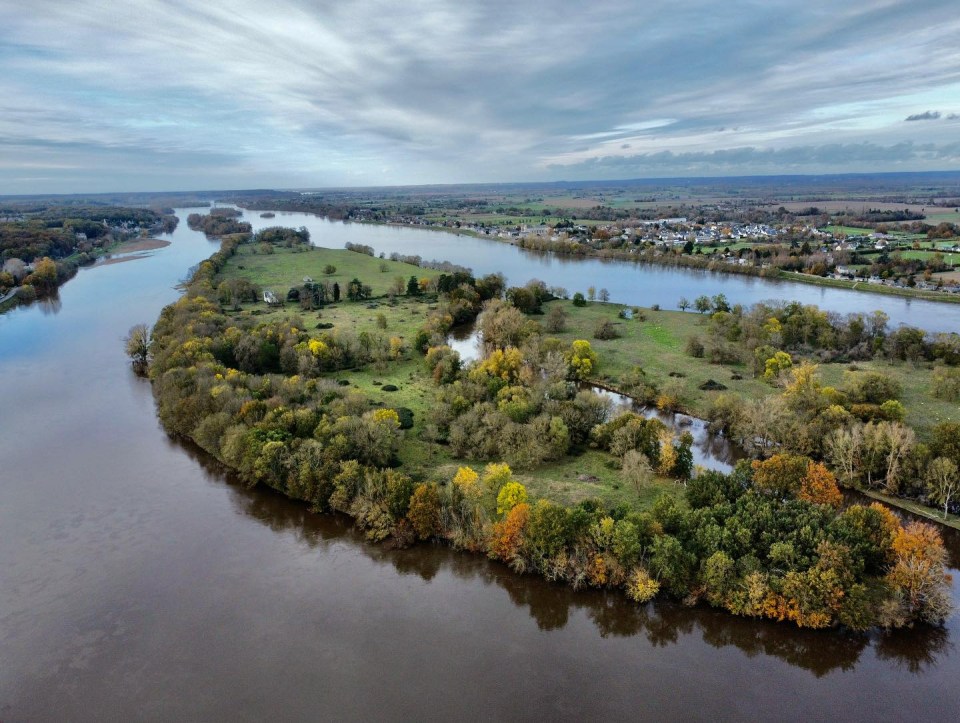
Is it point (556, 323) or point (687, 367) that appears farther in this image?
point (556, 323)

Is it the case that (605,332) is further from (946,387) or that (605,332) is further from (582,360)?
(946,387)

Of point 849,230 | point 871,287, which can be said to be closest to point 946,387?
point 871,287

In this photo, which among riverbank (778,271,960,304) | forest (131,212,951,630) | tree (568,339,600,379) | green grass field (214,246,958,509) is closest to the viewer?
forest (131,212,951,630)

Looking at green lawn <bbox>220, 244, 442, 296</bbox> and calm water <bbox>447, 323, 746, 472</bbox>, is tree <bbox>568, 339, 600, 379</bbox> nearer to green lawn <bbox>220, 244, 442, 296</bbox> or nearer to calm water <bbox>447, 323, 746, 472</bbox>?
calm water <bbox>447, 323, 746, 472</bbox>

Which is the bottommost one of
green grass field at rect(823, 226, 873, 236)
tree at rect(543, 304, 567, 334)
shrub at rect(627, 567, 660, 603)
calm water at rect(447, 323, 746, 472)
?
calm water at rect(447, 323, 746, 472)

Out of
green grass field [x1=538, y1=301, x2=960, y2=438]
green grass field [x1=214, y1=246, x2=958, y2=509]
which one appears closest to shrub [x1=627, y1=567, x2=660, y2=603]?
green grass field [x1=214, y1=246, x2=958, y2=509]

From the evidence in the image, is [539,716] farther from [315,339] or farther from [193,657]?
[315,339]
